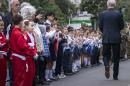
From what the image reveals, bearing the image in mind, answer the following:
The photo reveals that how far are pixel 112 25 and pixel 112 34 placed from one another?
26cm

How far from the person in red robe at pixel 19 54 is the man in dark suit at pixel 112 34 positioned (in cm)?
445

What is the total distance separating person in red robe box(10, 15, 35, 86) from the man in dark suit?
4446 mm

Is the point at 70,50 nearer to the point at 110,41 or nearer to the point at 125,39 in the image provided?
the point at 110,41

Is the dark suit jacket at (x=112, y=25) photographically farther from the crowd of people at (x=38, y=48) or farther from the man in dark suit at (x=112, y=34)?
the crowd of people at (x=38, y=48)

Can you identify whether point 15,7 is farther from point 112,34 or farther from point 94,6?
point 94,6

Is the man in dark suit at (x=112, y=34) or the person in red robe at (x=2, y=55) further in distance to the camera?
the man in dark suit at (x=112, y=34)

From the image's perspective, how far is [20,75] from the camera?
9836mm

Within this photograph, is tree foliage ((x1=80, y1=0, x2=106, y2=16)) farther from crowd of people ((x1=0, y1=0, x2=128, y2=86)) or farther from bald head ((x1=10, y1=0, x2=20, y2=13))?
bald head ((x1=10, y1=0, x2=20, y2=13))

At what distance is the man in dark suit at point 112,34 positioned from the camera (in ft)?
45.6

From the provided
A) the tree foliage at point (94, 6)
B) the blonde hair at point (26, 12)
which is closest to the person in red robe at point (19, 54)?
the blonde hair at point (26, 12)

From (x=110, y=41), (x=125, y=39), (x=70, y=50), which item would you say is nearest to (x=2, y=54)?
(x=110, y=41)

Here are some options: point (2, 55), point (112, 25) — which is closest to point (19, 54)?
point (2, 55)

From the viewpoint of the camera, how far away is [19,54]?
982 centimetres

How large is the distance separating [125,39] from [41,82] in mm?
12716
